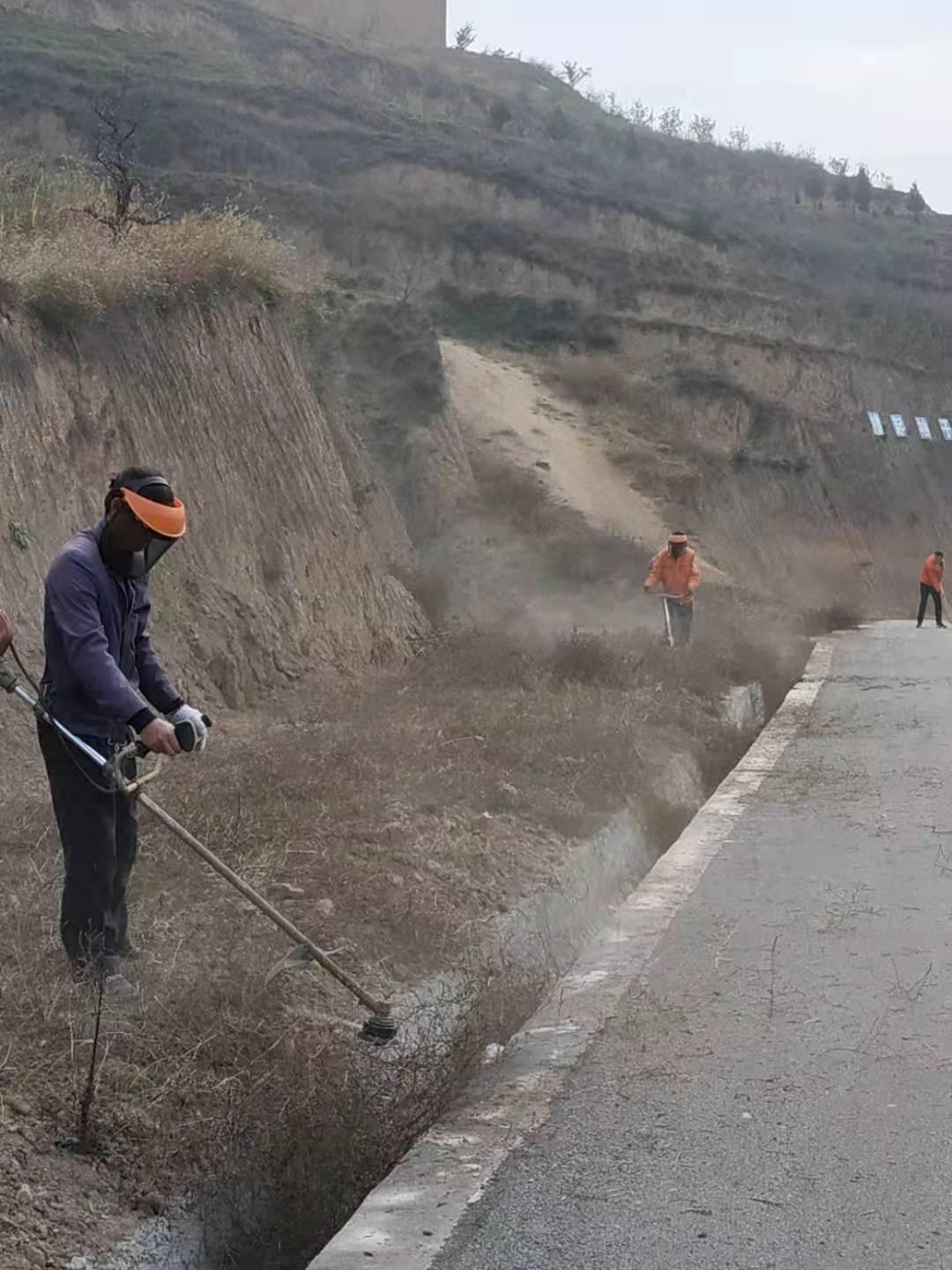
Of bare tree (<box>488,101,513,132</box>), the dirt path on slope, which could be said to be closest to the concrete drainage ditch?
the dirt path on slope

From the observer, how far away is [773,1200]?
169 inches

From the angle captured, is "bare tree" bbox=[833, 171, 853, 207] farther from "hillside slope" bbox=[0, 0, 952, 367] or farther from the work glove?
the work glove

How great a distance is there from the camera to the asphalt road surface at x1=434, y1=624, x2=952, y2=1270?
4.12m

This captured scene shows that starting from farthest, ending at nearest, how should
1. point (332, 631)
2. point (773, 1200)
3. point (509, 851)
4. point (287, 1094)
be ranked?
point (332, 631), point (509, 851), point (287, 1094), point (773, 1200)

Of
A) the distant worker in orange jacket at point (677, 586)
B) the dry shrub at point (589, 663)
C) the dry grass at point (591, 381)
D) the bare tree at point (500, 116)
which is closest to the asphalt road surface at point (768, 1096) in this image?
the dry shrub at point (589, 663)

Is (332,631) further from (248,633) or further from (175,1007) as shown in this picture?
(175,1007)

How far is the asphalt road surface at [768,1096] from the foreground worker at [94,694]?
169cm

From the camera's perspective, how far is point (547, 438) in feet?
122

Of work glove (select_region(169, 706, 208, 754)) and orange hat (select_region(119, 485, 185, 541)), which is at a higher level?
orange hat (select_region(119, 485, 185, 541))

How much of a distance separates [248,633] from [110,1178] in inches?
361

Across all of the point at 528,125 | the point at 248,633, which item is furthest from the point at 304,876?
the point at 528,125

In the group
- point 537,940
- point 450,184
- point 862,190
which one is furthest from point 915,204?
point 537,940

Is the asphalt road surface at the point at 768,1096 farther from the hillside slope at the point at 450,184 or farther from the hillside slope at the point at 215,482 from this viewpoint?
the hillside slope at the point at 450,184

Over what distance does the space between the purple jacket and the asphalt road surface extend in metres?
1.94
